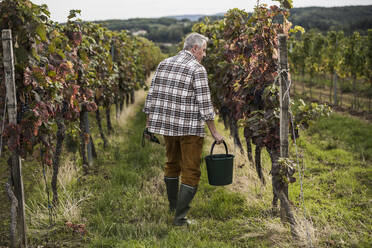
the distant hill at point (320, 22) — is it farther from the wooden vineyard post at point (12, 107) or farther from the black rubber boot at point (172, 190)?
the wooden vineyard post at point (12, 107)

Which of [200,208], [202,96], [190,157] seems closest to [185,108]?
[202,96]

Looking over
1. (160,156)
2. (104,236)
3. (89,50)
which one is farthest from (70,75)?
(160,156)

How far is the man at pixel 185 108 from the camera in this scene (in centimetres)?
338

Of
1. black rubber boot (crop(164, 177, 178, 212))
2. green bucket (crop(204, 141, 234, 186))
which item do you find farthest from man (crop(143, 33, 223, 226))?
black rubber boot (crop(164, 177, 178, 212))

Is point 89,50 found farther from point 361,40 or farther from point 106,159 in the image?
point 361,40

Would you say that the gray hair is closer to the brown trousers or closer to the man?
the man

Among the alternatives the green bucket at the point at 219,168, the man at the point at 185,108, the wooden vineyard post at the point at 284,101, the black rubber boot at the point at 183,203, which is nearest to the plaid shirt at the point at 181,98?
the man at the point at 185,108

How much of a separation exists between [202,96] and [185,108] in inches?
8.9

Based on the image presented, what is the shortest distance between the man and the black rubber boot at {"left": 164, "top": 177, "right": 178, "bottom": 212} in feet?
0.97

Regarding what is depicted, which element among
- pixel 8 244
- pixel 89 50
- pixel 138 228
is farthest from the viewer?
pixel 89 50

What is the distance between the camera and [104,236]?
333cm

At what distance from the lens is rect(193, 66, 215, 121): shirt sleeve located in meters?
3.33

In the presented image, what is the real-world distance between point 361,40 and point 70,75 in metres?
14.0

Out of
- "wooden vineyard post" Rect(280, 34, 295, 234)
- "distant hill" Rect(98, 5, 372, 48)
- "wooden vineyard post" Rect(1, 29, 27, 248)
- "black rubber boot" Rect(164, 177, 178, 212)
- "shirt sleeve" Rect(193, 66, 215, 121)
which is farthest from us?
"distant hill" Rect(98, 5, 372, 48)
